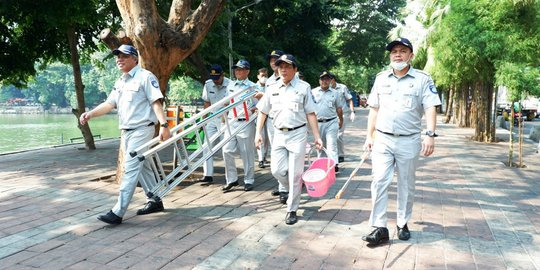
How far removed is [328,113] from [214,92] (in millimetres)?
2117

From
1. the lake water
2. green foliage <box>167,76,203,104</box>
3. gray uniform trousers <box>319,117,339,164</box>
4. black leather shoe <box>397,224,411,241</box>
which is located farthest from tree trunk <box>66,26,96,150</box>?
green foliage <box>167,76,203,104</box>

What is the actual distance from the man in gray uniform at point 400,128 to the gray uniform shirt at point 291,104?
963 millimetres

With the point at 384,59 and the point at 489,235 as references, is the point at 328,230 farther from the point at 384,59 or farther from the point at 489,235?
the point at 384,59

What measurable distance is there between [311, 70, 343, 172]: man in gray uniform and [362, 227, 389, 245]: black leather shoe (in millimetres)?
3542

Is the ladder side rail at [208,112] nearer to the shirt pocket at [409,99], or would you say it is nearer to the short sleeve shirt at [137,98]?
the short sleeve shirt at [137,98]

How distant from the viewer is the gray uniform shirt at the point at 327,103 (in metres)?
7.74

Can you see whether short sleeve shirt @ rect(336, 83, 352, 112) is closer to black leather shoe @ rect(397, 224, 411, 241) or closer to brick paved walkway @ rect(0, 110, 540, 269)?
brick paved walkway @ rect(0, 110, 540, 269)

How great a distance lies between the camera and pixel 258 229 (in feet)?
14.9

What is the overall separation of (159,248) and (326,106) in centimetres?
460

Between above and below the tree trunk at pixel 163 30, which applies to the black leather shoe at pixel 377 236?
below

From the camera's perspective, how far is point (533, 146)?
13188mm

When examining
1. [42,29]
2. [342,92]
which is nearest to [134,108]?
[342,92]

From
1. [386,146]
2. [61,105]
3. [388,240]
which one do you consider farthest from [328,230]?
[61,105]

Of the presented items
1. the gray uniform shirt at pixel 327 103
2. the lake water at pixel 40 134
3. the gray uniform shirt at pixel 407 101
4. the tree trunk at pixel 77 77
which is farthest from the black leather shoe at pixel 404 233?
the lake water at pixel 40 134
